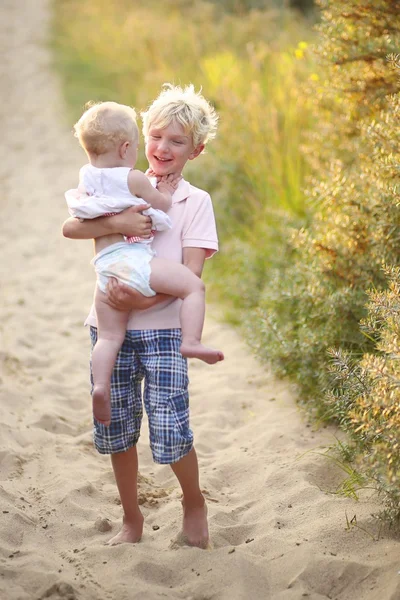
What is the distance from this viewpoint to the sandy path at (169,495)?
2.55 meters

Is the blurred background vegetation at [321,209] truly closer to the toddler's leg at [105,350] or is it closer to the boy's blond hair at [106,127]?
the toddler's leg at [105,350]

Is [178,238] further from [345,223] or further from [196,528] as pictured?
[345,223]

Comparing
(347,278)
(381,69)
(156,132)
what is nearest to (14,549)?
(156,132)

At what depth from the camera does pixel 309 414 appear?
384 centimetres

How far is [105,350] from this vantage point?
101 inches

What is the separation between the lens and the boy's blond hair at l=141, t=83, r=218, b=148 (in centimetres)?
266

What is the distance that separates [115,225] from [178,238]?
10.4 inches

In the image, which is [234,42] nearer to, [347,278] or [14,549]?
[347,278]

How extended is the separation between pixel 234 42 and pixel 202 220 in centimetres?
730

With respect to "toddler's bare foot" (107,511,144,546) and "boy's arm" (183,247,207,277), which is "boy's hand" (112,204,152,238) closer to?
"boy's arm" (183,247,207,277)

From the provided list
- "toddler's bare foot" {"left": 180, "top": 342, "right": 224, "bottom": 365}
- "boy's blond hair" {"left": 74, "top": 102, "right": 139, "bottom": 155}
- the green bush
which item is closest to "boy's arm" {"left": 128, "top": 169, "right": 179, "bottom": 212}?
"boy's blond hair" {"left": 74, "top": 102, "right": 139, "bottom": 155}

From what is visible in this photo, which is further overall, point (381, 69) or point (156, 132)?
point (381, 69)

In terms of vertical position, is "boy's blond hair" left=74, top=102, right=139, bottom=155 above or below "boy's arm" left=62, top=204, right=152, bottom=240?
above

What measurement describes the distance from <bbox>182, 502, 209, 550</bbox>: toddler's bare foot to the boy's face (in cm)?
130
